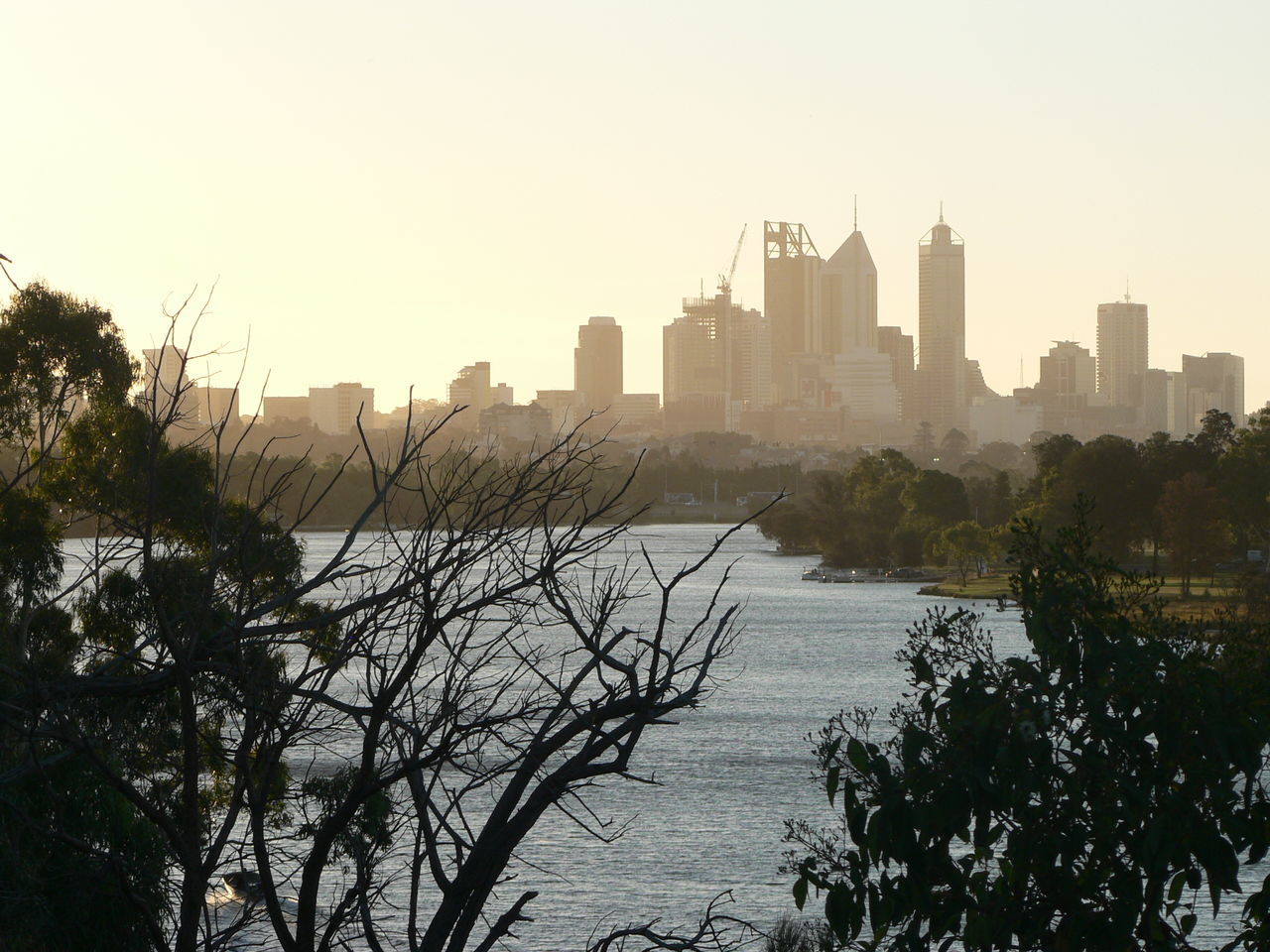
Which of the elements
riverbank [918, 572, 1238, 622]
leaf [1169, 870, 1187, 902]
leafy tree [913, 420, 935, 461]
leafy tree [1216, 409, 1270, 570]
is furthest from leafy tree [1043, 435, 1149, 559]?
leafy tree [913, 420, 935, 461]

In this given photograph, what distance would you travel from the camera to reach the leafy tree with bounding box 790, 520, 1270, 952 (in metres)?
3.26

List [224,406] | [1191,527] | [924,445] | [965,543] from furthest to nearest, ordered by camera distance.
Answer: [924,445], [965,543], [1191,527], [224,406]

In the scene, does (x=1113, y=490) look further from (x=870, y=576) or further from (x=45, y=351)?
(x=45, y=351)

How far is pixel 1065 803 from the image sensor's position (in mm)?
3625

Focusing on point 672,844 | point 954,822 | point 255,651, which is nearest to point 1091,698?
point 954,822

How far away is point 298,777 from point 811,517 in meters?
48.5

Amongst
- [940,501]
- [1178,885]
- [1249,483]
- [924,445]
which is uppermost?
[924,445]

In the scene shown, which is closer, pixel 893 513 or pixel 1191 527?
pixel 1191 527

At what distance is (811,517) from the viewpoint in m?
64.1

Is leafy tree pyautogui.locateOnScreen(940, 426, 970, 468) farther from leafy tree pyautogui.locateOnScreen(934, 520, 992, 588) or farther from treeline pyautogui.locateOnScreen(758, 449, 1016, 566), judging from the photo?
leafy tree pyautogui.locateOnScreen(934, 520, 992, 588)

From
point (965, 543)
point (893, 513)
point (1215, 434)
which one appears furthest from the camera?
point (893, 513)

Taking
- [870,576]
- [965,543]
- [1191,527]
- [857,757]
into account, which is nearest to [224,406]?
[857,757]

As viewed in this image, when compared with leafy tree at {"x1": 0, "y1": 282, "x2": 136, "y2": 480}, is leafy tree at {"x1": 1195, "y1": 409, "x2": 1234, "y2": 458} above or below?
above

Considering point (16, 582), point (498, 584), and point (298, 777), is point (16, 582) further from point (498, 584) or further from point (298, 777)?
point (498, 584)
